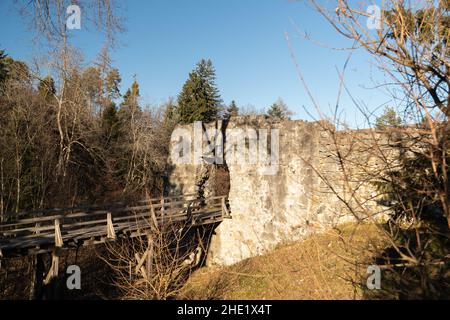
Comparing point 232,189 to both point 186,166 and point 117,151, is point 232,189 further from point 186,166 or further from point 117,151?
point 117,151

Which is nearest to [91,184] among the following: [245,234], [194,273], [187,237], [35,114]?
[35,114]

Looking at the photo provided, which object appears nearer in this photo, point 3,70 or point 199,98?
point 3,70

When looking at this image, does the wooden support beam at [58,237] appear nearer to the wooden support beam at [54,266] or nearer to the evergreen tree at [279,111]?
the wooden support beam at [54,266]

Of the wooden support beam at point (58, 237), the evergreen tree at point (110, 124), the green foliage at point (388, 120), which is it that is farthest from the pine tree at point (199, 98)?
the green foliage at point (388, 120)

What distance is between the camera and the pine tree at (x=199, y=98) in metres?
26.6

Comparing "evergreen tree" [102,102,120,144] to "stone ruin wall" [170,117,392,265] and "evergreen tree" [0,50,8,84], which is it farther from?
"stone ruin wall" [170,117,392,265]

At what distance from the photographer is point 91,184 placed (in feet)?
67.9

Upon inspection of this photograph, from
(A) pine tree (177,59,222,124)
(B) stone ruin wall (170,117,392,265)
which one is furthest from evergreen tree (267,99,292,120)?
(B) stone ruin wall (170,117,392,265)

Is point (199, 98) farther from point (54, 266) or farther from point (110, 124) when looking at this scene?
point (54, 266)

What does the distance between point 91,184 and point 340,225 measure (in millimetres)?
16726

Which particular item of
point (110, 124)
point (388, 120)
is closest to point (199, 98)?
point (110, 124)

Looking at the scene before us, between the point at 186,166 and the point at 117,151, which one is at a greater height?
the point at 117,151

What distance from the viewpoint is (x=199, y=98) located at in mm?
27000

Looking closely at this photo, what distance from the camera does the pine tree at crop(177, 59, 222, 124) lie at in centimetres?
2661
